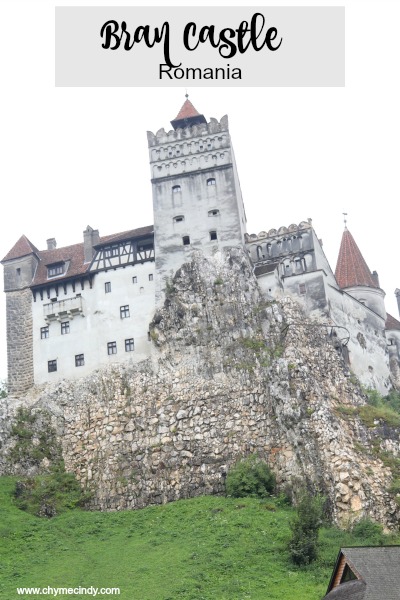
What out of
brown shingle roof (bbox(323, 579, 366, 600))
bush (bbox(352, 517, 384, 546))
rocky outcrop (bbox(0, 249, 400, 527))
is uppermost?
rocky outcrop (bbox(0, 249, 400, 527))

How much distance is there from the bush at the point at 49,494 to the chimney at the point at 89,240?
1950cm

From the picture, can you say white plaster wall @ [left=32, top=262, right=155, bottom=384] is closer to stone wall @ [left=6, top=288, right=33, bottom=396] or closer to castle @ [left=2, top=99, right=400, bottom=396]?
castle @ [left=2, top=99, right=400, bottom=396]

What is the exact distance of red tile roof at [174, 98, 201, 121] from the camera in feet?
266

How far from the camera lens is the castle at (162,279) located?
243 ft

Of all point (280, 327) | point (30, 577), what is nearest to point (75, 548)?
point (30, 577)

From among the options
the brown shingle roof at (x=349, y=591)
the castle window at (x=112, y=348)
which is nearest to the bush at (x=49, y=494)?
the castle window at (x=112, y=348)

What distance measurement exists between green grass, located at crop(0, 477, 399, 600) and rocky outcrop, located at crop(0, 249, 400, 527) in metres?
2.85

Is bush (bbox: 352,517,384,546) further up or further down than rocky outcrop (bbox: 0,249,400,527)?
further down

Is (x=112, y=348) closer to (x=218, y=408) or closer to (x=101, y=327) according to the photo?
(x=101, y=327)

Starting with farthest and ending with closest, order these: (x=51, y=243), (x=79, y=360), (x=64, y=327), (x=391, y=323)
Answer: (x=51, y=243)
(x=391, y=323)
(x=64, y=327)
(x=79, y=360)

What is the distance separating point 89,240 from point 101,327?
9.19m

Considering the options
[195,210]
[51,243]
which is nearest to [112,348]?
[195,210]

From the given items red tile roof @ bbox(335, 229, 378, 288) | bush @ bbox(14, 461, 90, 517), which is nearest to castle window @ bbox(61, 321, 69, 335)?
bush @ bbox(14, 461, 90, 517)

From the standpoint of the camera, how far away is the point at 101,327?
7488 centimetres
